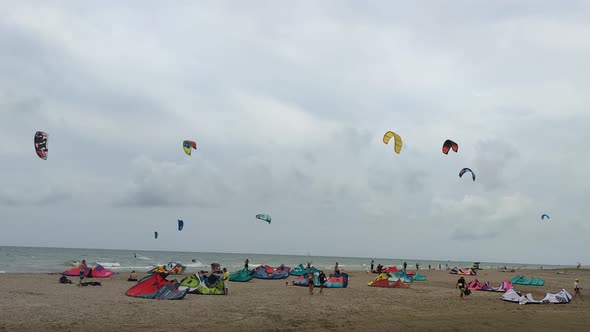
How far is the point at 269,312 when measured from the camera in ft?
45.9

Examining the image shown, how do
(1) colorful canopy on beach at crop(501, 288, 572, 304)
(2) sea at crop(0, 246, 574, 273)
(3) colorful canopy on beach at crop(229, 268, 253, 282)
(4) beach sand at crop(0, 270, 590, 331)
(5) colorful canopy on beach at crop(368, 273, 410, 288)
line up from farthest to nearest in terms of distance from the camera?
(2) sea at crop(0, 246, 574, 273)
(3) colorful canopy on beach at crop(229, 268, 253, 282)
(5) colorful canopy on beach at crop(368, 273, 410, 288)
(1) colorful canopy on beach at crop(501, 288, 572, 304)
(4) beach sand at crop(0, 270, 590, 331)

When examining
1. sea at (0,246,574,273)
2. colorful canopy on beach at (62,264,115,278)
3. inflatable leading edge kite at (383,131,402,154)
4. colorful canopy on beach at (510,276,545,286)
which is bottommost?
sea at (0,246,574,273)

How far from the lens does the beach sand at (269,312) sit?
462 inches

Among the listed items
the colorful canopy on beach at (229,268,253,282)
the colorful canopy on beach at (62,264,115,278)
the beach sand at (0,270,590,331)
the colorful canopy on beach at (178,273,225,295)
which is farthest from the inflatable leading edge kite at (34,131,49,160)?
the colorful canopy on beach at (229,268,253,282)

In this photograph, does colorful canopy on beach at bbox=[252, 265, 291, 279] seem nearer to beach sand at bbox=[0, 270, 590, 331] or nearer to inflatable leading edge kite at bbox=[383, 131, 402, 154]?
beach sand at bbox=[0, 270, 590, 331]

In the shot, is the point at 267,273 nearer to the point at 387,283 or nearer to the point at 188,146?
the point at 387,283

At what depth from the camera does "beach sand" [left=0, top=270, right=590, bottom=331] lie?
11734 millimetres

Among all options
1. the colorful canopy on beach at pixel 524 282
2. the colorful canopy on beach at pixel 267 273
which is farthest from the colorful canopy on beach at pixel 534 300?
the colorful canopy on beach at pixel 267 273

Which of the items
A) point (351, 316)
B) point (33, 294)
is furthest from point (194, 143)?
point (351, 316)

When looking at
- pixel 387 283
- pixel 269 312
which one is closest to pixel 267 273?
pixel 387 283

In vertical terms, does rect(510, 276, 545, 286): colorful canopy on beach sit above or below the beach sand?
above

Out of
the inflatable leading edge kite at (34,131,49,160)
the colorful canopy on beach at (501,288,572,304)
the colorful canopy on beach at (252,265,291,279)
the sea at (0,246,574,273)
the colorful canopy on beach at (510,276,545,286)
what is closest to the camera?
the inflatable leading edge kite at (34,131,49,160)

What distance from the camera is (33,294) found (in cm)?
1655

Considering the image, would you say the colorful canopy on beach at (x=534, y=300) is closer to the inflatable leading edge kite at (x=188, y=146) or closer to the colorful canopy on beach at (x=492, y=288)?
the colorful canopy on beach at (x=492, y=288)
